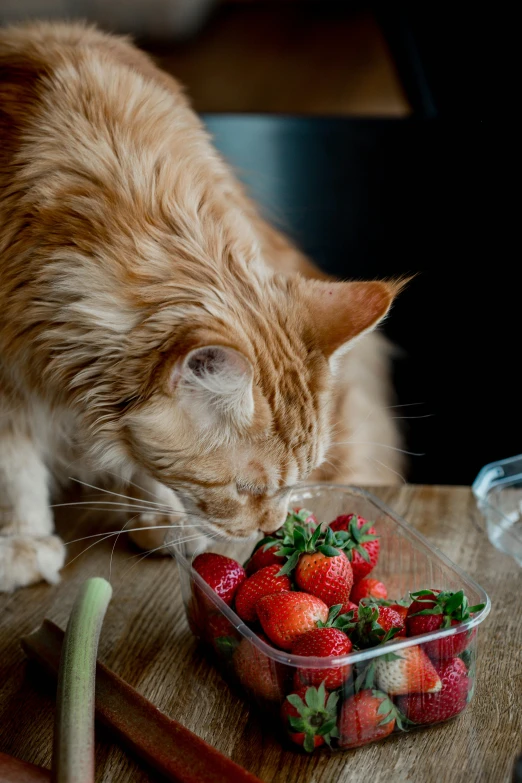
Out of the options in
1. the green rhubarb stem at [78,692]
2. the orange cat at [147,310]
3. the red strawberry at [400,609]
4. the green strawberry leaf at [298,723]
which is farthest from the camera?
the orange cat at [147,310]

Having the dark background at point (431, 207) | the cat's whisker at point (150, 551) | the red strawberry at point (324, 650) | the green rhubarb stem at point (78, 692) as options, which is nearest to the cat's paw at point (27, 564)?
the cat's whisker at point (150, 551)

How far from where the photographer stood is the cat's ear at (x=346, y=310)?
1.37m

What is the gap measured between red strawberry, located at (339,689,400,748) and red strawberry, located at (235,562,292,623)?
0.20 meters

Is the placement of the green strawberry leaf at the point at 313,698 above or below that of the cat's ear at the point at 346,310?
below

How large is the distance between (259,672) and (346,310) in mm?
600

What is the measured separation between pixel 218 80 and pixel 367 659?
490 centimetres

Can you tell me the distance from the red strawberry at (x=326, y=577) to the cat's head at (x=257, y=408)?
180 millimetres

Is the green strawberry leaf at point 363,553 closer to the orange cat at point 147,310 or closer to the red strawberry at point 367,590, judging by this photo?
the red strawberry at point 367,590

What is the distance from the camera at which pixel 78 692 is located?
107cm

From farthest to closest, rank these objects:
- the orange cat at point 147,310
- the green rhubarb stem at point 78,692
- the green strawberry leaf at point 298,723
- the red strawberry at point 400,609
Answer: the orange cat at point 147,310 → the red strawberry at point 400,609 → the green strawberry leaf at point 298,723 → the green rhubarb stem at point 78,692

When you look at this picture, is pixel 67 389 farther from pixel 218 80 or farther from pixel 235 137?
pixel 218 80

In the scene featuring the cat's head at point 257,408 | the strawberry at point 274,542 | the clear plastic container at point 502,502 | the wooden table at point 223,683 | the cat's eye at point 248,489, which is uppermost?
the cat's head at point 257,408

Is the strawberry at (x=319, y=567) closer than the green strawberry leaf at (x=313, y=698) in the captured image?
No

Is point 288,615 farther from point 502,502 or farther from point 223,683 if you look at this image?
point 502,502
